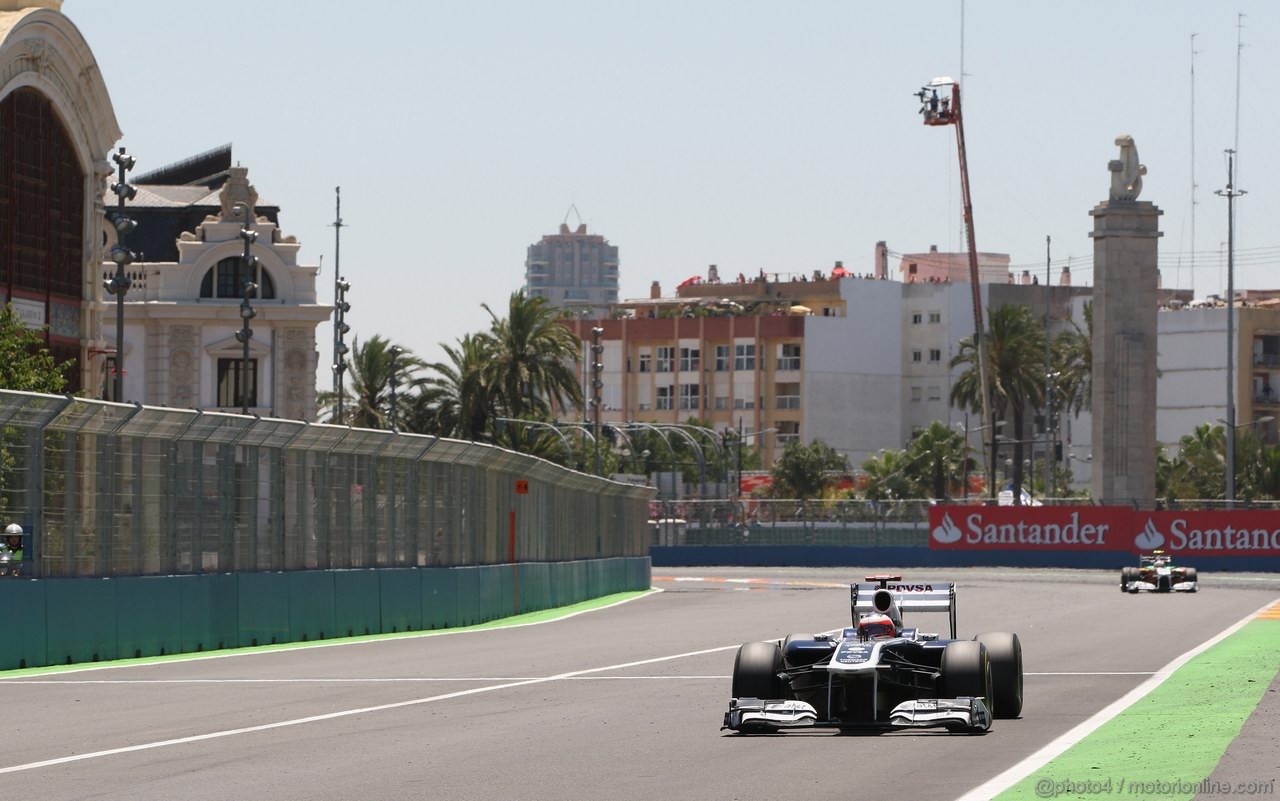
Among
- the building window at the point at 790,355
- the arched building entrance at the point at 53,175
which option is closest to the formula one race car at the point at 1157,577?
the arched building entrance at the point at 53,175

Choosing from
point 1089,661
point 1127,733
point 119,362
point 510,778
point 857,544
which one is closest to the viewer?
point 510,778

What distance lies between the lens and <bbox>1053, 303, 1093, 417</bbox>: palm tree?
120125 mm

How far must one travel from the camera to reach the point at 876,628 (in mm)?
14719

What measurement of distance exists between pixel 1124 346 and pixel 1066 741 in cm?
6634

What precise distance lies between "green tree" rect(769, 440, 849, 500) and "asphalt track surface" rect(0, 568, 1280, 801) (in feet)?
Answer: 318

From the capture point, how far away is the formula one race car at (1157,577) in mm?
49125

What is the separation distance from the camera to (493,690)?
18453 millimetres

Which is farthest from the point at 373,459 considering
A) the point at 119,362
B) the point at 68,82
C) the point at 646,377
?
the point at 646,377

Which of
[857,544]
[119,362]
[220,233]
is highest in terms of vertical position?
[220,233]

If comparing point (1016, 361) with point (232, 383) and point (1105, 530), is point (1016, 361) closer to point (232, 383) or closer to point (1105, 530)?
point (1105, 530)

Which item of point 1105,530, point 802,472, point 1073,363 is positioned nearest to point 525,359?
point 1105,530

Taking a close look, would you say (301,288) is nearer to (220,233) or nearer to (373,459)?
(220,233)

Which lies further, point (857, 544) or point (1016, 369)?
point (1016, 369)

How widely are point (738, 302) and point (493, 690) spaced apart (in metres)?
136
